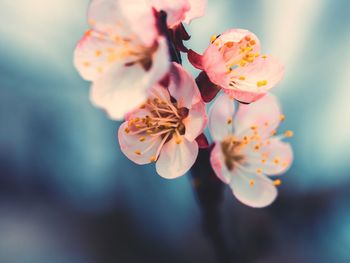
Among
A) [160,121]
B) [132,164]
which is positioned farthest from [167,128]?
[132,164]

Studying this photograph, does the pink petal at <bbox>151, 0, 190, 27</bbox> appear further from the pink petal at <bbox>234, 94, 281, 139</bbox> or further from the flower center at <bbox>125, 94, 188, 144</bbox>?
the pink petal at <bbox>234, 94, 281, 139</bbox>

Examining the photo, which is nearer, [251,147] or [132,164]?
[251,147]

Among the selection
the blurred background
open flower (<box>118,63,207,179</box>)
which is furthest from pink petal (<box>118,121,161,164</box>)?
the blurred background

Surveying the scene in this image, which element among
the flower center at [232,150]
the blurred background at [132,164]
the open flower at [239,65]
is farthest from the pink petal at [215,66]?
the blurred background at [132,164]

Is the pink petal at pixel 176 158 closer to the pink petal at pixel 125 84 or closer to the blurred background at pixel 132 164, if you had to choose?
the pink petal at pixel 125 84

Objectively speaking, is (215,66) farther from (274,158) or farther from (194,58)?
(274,158)

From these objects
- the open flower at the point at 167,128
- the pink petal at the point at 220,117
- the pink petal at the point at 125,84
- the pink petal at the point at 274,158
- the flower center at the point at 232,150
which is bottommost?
the pink petal at the point at 274,158
